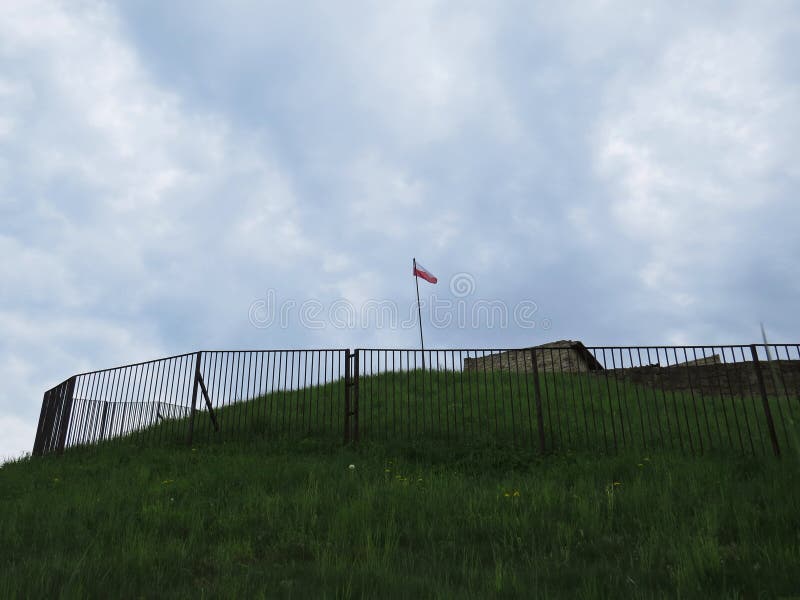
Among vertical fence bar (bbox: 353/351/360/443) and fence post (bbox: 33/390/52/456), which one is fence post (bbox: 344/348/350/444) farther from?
fence post (bbox: 33/390/52/456)

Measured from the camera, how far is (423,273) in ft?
98.0

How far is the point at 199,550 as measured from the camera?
200 inches

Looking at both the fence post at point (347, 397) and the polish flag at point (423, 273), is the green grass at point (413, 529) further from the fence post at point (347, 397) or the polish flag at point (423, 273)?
the polish flag at point (423, 273)

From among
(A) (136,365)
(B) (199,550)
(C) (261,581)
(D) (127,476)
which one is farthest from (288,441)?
(C) (261,581)

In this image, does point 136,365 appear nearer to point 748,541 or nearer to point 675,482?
point 675,482

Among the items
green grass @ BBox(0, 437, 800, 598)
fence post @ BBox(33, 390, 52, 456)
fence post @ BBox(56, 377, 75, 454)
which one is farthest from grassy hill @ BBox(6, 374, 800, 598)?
fence post @ BBox(33, 390, 52, 456)

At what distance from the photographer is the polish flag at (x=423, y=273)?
29.8 m

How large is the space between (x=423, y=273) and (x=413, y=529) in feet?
80.9

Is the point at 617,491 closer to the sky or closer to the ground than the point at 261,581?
closer to the sky

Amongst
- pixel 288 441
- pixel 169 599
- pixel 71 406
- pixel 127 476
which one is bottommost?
pixel 169 599

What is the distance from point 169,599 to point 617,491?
17.3 feet

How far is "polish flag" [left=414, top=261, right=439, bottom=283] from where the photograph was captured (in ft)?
97.8

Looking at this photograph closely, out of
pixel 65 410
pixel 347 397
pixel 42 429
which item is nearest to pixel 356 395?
pixel 347 397

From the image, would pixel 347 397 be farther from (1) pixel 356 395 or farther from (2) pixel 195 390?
(2) pixel 195 390
